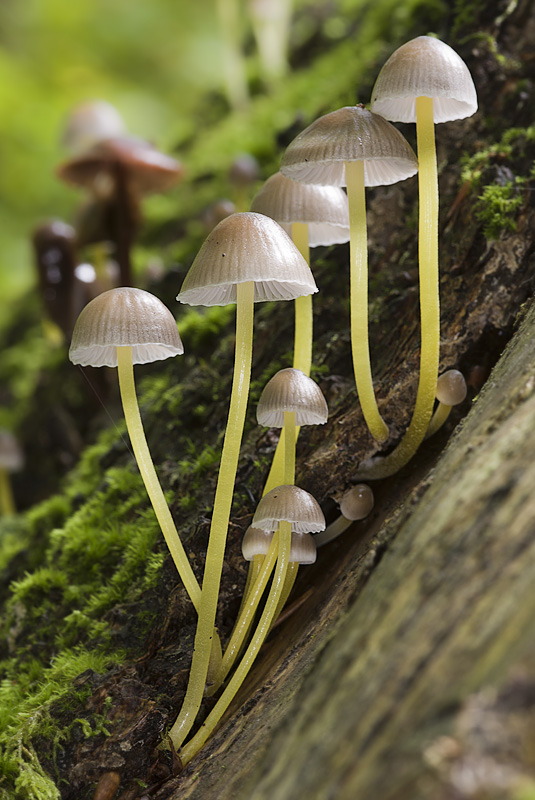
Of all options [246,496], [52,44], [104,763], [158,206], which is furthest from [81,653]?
[52,44]

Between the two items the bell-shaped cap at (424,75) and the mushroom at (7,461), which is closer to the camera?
the bell-shaped cap at (424,75)

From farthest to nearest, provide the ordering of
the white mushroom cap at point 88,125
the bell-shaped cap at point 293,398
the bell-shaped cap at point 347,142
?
the white mushroom cap at point 88,125 → the bell-shaped cap at point 293,398 → the bell-shaped cap at point 347,142

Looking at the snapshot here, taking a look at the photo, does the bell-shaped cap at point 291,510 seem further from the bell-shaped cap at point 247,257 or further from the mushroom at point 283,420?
the bell-shaped cap at point 247,257

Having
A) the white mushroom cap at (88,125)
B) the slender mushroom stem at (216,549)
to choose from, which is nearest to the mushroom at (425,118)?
the slender mushroom stem at (216,549)

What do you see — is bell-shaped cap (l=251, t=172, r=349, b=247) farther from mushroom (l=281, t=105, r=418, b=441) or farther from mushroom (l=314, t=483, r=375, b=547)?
mushroom (l=314, t=483, r=375, b=547)

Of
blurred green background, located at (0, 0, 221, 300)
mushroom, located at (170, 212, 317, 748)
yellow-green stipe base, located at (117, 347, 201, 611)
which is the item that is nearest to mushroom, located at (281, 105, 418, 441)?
mushroom, located at (170, 212, 317, 748)
